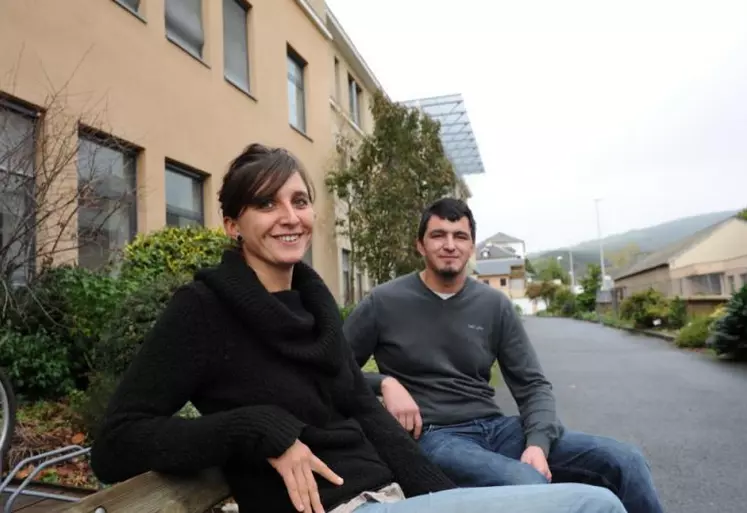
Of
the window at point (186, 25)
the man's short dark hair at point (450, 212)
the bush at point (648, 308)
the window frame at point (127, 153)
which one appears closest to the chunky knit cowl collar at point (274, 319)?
the man's short dark hair at point (450, 212)

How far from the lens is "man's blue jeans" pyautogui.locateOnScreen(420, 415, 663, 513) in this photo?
2.37 meters

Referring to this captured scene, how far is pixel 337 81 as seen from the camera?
64.3 feet

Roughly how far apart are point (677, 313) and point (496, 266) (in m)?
68.0

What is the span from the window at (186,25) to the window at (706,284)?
28.3 meters

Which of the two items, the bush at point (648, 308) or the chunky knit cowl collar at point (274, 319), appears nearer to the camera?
the chunky knit cowl collar at point (274, 319)

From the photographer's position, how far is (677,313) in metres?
25.4

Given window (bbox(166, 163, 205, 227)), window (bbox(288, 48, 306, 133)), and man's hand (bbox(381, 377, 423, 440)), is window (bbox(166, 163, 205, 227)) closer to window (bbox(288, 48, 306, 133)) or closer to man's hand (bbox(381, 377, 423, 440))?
window (bbox(288, 48, 306, 133))

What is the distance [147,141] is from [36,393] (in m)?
4.16

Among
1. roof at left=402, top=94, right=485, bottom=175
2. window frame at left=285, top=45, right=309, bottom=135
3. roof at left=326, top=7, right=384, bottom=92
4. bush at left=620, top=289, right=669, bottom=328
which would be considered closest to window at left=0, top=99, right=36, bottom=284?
window frame at left=285, top=45, right=309, bottom=135

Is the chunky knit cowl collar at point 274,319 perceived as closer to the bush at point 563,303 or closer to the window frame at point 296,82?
the window frame at point 296,82

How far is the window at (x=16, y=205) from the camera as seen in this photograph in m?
5.36

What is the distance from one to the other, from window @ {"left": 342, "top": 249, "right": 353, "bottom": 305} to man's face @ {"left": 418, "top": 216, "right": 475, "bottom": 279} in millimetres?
14743

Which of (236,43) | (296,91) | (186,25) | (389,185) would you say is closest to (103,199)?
(186,25)

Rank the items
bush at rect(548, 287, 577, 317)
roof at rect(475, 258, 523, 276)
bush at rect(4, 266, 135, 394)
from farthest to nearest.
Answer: roof at rect(475, 258, 523, 276), bush at rect(548, 287, 577, 317), bush at rect(4, 266, 135, 394)
